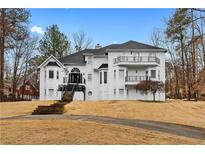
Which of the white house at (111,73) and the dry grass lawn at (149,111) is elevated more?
the white house at (111,73)

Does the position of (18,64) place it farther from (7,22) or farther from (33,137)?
(33,137)

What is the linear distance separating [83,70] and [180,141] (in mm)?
15478

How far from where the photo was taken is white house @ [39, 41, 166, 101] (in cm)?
2261

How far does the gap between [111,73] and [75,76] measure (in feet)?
8.21

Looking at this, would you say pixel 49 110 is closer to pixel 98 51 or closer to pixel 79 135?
pixel 79 135

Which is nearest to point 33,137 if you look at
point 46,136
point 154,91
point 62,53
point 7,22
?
point 46,136

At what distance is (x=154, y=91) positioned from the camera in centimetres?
2116

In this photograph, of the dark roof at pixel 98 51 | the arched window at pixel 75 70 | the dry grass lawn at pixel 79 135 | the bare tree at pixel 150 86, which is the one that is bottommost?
the dry grass lawn at pixel 79 135

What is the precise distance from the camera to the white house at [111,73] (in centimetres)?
2261

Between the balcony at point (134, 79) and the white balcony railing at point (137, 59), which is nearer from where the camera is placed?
the balcony at point (134, 79)

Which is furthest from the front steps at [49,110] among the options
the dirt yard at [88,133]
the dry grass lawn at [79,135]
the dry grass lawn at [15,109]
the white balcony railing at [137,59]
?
the white balcony railing at [137,59]

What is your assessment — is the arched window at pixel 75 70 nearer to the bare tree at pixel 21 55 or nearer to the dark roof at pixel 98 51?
the dark roof at pixel 98 51

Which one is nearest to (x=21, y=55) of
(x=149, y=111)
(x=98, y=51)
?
(x=98, y=51)
